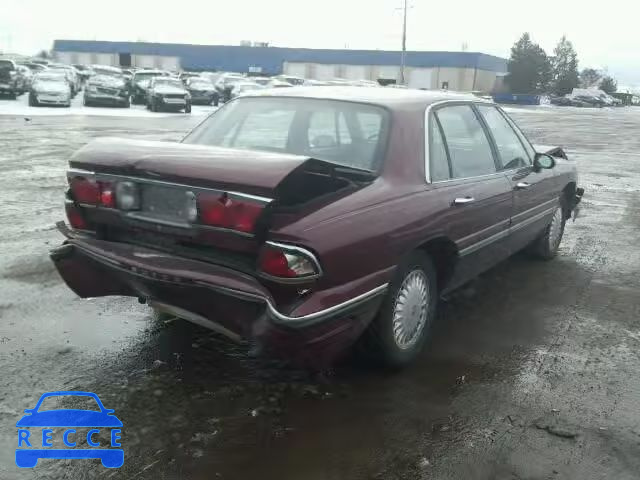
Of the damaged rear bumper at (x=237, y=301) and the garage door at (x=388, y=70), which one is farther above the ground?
the garage door at (x=388, y=70)

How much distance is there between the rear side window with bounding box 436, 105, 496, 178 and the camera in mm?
4195

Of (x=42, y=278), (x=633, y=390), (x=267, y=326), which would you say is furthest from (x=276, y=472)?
(x=42, y=278)

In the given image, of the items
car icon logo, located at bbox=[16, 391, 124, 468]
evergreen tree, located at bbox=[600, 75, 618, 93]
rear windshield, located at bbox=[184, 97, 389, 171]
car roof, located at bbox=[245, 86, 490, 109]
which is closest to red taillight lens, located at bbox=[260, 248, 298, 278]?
rear windshield, located at bbox=[184, 97, 389, 171]

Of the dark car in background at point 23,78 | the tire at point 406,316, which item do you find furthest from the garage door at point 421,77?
the tire at point 406,316

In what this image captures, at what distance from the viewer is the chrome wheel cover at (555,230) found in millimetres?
6102

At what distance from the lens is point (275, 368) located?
3695 millimetres

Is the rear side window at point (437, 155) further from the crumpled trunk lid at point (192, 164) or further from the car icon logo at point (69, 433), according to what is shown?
the car icon logo at point (69, 433)

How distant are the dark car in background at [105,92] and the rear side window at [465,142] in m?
26.3

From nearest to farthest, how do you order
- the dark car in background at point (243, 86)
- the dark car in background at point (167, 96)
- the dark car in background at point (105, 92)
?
the dark car in background at point (167, 96)
the dark car in background at point (105, 92)
the dark car in background at point (243, 86)

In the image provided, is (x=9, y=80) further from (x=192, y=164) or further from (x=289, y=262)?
(x=289, y=262)

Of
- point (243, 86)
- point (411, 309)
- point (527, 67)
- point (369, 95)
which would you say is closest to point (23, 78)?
point (243, 86)

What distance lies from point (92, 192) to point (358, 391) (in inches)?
73.2

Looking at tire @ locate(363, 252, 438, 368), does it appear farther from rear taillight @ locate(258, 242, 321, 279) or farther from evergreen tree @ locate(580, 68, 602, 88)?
evergreen tree @ locate(580, 68, 602, 88)

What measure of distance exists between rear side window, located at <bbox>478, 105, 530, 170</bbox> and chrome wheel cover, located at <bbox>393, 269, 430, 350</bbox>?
58.5 inches
